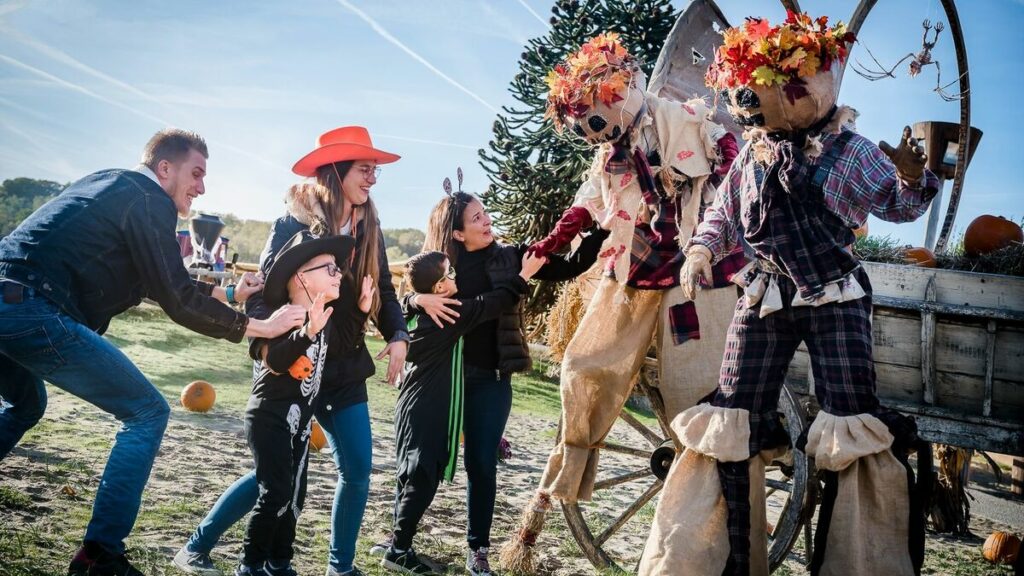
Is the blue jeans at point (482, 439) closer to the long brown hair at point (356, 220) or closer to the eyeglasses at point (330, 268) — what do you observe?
the long brown hair at point (356, 220)

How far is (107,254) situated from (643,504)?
9.14 ft

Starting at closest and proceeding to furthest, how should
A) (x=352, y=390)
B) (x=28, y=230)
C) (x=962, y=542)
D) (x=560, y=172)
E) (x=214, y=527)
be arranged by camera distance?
(x=28, y=230) < (x=214, y=527) < (x=352, y=390) < (x=962, y=542) < (x=560, y=172)

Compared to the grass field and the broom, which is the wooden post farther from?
the broom

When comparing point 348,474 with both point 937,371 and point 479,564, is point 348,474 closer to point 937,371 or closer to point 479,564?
point 479,564

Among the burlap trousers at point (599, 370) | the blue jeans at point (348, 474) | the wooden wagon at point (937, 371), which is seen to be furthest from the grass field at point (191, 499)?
the wooden wagon at point (937, 371)

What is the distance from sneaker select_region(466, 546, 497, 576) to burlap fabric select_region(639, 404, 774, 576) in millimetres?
958

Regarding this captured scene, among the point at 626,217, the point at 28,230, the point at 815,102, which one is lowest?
the point at 28,230

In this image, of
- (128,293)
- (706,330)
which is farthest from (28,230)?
(706,330)

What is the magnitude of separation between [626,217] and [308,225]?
4.74 feet

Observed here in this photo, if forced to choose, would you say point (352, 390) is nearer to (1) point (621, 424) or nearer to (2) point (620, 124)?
(2) point (620, 124)

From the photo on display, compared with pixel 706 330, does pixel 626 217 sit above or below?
above

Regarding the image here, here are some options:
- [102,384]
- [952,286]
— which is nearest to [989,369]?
[952,286]

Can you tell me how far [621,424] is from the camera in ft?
29.7

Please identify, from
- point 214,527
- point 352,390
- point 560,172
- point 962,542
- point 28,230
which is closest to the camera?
point 28,230
